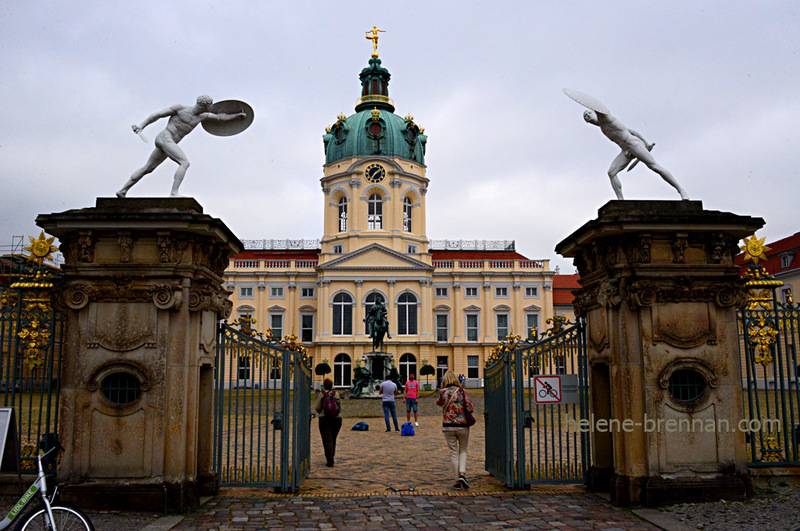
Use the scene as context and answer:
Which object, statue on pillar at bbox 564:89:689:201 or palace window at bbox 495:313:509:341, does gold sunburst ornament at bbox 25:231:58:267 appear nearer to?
statue on pillar at bbox 564:89:689:201

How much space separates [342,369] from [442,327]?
8569 millimetres

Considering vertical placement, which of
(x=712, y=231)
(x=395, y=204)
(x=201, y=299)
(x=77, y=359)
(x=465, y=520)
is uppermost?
(x=395, y=204)

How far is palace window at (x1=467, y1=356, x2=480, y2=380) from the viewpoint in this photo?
56.4 m

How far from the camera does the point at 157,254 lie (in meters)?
8.43

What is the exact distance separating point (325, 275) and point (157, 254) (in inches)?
1824

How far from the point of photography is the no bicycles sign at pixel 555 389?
973 centimetres

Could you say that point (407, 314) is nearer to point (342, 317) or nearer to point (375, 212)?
point (342, 317)

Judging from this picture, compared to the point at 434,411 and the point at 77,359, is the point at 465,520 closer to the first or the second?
the point at 77,359

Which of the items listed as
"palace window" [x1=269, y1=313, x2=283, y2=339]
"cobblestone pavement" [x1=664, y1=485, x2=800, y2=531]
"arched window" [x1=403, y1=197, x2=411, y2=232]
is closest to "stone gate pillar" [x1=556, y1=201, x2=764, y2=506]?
"cobblestone pavement" [x1=664, y1=485, x2=800, y2=531]

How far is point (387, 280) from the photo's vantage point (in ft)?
179

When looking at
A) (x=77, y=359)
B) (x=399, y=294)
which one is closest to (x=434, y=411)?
(x=77, y=359)

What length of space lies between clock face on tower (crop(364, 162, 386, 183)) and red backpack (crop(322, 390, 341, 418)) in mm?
44660

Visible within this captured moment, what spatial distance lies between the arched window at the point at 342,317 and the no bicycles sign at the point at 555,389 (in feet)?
148

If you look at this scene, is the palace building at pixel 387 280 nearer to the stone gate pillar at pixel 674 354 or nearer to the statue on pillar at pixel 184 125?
the statue on pillar at pixel 184 125
